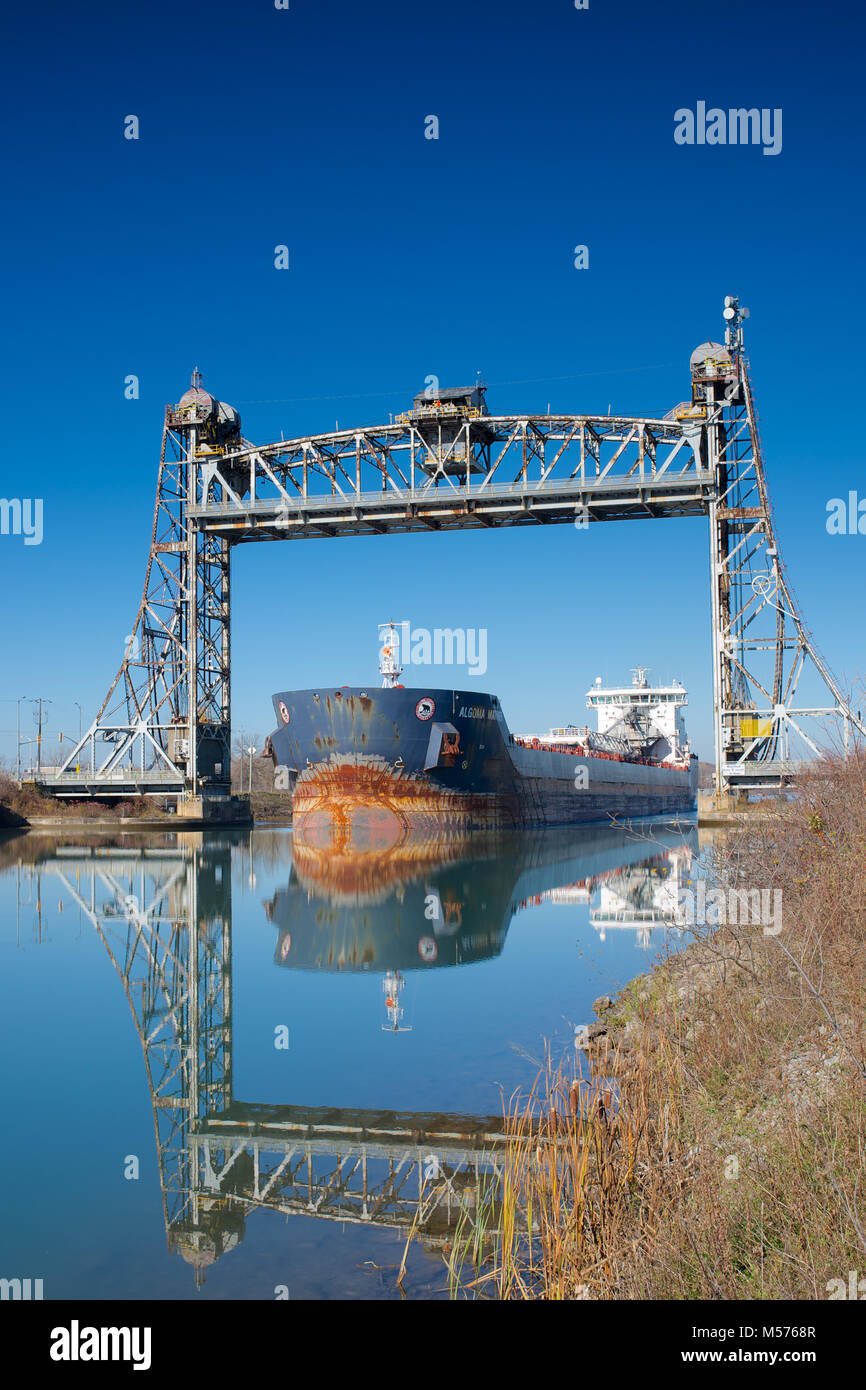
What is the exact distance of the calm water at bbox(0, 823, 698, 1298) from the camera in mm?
5848

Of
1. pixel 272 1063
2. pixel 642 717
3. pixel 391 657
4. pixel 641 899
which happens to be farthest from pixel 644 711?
pixel 272 1063

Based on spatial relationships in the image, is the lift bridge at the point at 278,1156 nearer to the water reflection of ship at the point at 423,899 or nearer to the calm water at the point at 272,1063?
the calm water at the point at 272,1063

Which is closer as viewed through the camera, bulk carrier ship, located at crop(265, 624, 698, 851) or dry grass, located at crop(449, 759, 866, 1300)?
dry grass, located at crop(449, 759, 866, 1300)

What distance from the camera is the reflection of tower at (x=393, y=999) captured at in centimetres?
1106

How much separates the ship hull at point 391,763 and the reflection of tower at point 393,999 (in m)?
21.7

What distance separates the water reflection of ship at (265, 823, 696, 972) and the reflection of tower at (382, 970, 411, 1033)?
572 millimetres

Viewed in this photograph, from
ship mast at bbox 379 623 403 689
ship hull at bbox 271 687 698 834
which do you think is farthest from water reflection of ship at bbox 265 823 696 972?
ship mast at bbox 379 623 403 689

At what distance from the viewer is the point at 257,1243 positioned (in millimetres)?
5953

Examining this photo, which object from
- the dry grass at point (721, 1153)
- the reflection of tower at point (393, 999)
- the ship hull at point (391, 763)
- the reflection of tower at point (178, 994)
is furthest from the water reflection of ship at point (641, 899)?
the ship hull at point (391, 763)

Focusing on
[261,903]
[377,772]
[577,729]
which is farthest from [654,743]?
[261,903]

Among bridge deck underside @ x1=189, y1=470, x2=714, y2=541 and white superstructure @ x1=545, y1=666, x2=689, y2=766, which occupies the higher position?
bridge deck underside @ x1=189, y1=470, x2=714, y2=541

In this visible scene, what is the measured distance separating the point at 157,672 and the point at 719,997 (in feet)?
125

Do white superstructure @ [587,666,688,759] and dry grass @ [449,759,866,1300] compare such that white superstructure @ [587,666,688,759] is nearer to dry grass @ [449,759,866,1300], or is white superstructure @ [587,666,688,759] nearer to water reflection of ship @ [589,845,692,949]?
water reflection of ship @ [589,845,692,949]

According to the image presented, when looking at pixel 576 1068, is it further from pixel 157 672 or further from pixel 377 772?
pixel 157 672
